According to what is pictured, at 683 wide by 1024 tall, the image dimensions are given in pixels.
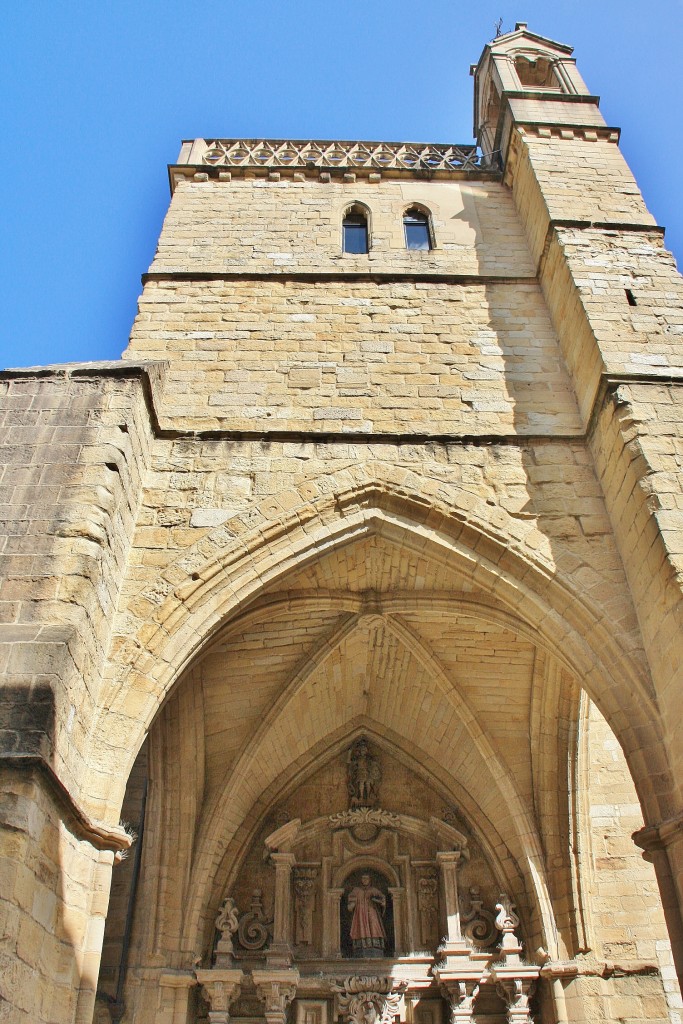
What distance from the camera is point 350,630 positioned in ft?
21.0

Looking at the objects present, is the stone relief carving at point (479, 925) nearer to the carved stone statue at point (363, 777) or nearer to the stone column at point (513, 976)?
the stone column at point (513, 976)

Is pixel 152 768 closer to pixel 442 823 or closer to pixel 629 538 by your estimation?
pixel 442 823

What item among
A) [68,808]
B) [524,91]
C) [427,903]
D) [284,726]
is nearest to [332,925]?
[427,903]

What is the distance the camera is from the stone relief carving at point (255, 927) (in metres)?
6.46

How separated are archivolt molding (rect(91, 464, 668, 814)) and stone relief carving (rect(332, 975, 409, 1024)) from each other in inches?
136

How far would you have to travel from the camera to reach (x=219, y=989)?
236 inches

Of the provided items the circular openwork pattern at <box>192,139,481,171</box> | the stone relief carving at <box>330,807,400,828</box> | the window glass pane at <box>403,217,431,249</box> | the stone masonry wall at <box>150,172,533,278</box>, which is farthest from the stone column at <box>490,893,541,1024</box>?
the circular openwork pattern at <box>192,139,481,171</box>

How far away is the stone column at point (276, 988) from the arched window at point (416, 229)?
6.45 meters

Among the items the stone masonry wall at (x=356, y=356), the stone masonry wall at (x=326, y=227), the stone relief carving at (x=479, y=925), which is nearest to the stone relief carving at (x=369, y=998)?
the stone relief carving at (x=479, y=925)

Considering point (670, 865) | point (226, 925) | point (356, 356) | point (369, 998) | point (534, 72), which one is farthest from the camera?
point (534, 72)

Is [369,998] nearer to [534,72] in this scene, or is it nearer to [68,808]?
[68,808]

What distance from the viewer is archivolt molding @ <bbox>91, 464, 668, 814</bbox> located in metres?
4.11

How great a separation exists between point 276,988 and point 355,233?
6815mm

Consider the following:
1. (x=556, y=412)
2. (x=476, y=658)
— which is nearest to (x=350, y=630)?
(x=476, y=658)
